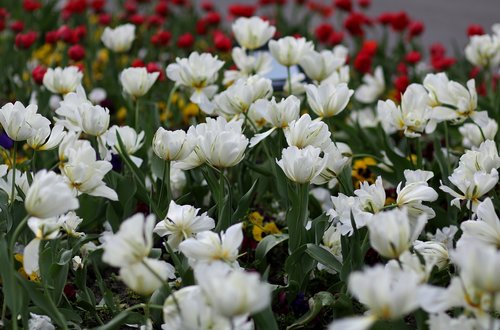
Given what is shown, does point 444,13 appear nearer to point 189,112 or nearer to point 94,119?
point 189,112

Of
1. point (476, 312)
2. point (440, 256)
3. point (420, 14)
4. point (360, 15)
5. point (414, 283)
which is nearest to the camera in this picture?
point (414, 283)

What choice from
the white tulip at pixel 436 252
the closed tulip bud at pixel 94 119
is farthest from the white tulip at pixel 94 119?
the white tulip at pixel 436 252

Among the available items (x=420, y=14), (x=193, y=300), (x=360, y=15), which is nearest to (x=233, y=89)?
(x=193, y=300)

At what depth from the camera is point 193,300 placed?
1.36m

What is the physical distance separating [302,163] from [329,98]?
43 cm

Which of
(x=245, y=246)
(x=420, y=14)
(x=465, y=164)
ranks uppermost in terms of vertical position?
(x=465, y=164)

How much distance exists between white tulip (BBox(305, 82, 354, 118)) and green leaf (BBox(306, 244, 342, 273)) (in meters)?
0.44

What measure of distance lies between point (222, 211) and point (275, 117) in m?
0.32

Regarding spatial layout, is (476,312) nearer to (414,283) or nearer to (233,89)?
(414,283)

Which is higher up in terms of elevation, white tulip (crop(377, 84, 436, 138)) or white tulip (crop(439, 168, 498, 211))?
white tulip (crop(439, 168, 498, 211))

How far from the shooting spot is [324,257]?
1854mm

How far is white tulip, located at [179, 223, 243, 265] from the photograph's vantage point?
1.53 m

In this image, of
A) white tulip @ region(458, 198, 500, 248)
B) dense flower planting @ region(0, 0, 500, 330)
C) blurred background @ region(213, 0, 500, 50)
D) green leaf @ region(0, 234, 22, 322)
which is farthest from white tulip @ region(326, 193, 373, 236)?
blurred background @ region(213, 0, 500, 50)

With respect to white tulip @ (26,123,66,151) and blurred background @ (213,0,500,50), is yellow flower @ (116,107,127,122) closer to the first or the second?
white tulip @ (26,123,66,151)
